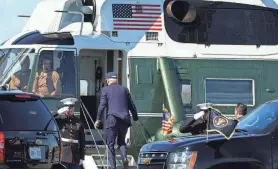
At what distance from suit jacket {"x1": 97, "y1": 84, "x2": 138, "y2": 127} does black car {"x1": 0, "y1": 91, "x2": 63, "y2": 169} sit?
281 centimetres

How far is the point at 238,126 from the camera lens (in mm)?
9234

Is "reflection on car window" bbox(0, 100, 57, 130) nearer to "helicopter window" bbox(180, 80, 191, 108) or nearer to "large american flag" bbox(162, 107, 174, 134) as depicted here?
"large american flag" bbox(162, 107, 174, 134)

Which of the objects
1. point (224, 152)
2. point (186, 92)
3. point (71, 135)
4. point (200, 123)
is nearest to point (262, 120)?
point (224, 152)

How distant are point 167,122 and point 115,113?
1.36 meters

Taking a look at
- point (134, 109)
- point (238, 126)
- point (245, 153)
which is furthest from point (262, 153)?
point (134, 109)

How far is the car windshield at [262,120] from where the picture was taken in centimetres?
853

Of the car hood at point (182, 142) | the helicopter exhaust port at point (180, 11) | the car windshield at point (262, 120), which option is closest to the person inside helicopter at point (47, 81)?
the helicopter exhaust port at point (180, 11)

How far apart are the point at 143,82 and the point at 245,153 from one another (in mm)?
5092

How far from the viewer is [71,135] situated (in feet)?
34.5

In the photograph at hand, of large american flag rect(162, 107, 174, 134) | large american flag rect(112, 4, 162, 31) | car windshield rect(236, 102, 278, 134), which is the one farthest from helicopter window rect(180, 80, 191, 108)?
car windshield rect(236, 102, 278, 134)

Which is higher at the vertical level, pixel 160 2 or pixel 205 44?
pixel 160 2

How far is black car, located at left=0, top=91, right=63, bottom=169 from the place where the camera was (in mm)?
8250

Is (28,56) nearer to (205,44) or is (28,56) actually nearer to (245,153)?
(205,44)

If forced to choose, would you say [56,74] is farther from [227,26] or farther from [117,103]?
[227,26]
